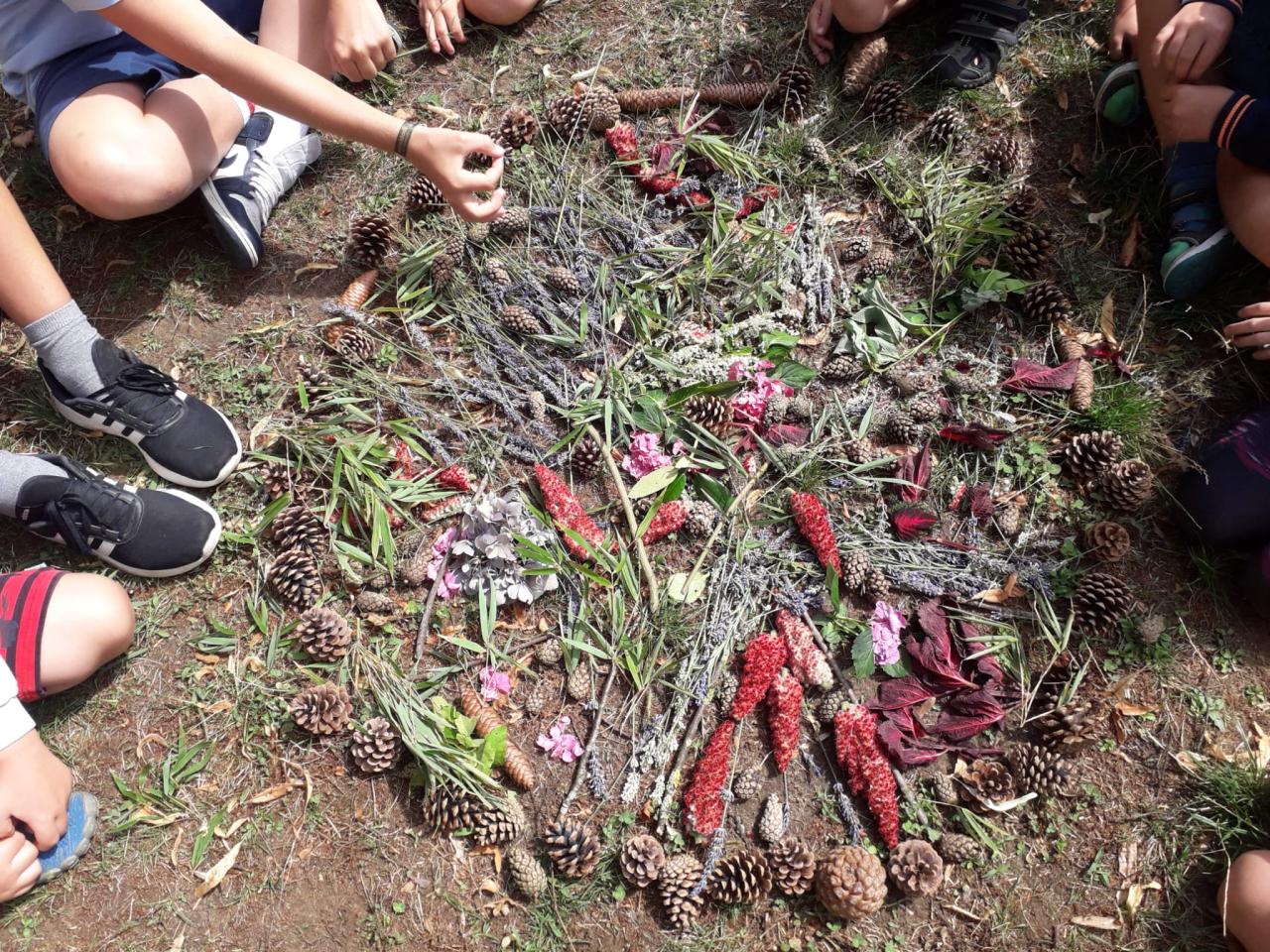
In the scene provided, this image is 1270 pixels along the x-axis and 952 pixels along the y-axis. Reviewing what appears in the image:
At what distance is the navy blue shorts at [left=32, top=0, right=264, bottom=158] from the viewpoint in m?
2.08

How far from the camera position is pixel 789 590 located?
1895 mm

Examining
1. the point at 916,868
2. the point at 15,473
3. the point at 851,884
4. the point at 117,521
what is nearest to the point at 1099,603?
the point at 916,868

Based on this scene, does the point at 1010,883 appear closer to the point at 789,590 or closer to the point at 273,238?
the point at 789,590

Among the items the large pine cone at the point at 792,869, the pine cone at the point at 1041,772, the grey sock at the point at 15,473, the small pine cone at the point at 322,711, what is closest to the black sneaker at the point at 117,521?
→ the grey sock at the point at 15,473

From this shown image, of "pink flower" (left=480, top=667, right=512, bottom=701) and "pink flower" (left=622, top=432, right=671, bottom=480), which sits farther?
"pink flower" (left=622, top=432, right=671, bottom=480)

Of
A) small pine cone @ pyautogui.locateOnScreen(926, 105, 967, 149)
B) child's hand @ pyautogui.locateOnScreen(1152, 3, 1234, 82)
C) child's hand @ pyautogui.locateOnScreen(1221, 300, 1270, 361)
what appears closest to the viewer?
child's hand @ pyautogui.locateOnScreen(1221, 300, 1270, 361)

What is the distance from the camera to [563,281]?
217 centimetres

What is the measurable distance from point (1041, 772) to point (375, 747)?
148 centimetres

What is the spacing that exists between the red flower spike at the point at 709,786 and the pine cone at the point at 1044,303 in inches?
56.5

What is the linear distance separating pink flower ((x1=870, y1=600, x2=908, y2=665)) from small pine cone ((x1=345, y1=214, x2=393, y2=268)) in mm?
1676

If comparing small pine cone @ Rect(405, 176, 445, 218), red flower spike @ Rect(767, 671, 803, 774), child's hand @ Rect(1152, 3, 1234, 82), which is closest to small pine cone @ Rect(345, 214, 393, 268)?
small pine cone @ Rect(405, 176, 445, 218)

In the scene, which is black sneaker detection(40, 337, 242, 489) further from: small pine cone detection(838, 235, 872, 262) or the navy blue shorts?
small pine cone detection(838, 235, 872, 262)

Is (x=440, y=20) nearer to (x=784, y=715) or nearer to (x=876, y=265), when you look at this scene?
(x=876, y=265)

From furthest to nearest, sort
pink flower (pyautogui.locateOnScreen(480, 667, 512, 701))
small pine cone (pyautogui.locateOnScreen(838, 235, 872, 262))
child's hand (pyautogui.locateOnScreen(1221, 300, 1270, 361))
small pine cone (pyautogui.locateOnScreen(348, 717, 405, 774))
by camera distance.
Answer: small pine cone (pyautogui.locateOnScreen(838, 235, 872, 262)), child's hand (pyautogui.locateOnScreen(1221, 300, 1270, 361)), pink flower (pyautogui.locateOnScreen(480, 667, 512, 701)), small pine cone (pyautogui.locateOnScreen(348, 717, 405, 774))
